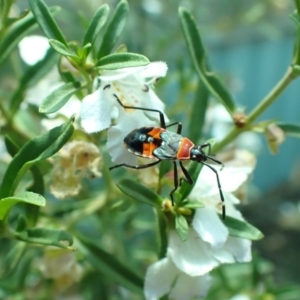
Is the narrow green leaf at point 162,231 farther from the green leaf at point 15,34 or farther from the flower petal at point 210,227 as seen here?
the green leaf at point 15,34

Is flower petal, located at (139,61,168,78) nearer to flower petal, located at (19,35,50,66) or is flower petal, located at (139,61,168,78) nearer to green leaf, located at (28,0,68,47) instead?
green leaf, located at (28,0,68,47)

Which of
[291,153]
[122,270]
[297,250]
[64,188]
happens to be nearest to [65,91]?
[64,188]

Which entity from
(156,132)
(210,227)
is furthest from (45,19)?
(210,227)

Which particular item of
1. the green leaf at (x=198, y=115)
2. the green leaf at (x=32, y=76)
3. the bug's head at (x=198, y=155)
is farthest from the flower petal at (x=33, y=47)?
the bug's head at (x=198, y=155)

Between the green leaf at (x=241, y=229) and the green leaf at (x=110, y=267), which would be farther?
the green leaf at (x=110, y=267)

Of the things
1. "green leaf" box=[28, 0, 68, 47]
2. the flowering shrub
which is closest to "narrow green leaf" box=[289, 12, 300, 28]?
the flowering shrub

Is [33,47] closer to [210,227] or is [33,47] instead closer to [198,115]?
[198,115]
